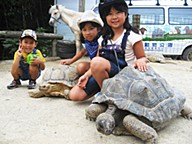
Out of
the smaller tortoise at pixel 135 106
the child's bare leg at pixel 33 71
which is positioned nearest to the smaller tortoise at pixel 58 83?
the child's bare leg at pixel 33 71

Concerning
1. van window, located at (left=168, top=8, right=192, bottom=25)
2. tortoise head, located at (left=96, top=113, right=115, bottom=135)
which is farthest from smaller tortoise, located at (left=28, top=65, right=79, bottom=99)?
van window, located at (left=168, top=8, right=192, bottom=25)

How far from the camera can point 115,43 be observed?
2637mm

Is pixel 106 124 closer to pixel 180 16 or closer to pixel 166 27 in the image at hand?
pixel 166 27

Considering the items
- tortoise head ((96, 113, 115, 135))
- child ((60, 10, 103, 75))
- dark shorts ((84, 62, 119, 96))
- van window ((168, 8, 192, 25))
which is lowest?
tortoise head ((96, 113, 115, 135))

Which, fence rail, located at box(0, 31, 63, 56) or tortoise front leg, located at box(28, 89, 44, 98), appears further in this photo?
fence rail, located at box(0, 31, 63, 56)

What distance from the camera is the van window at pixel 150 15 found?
28.3 ft

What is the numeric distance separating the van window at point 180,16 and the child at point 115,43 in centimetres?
637

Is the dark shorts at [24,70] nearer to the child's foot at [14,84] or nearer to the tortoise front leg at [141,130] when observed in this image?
the child's foot at [14,84]

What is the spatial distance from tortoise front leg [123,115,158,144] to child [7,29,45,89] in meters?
1.79

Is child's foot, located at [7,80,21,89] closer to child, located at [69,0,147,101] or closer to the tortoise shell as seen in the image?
child, located at [69,0,147,101]

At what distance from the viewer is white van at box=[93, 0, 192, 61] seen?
28.1ft

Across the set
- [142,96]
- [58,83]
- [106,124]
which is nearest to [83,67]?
[58,83]

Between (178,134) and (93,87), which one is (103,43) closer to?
(93,87)

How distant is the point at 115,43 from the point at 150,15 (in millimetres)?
6409
